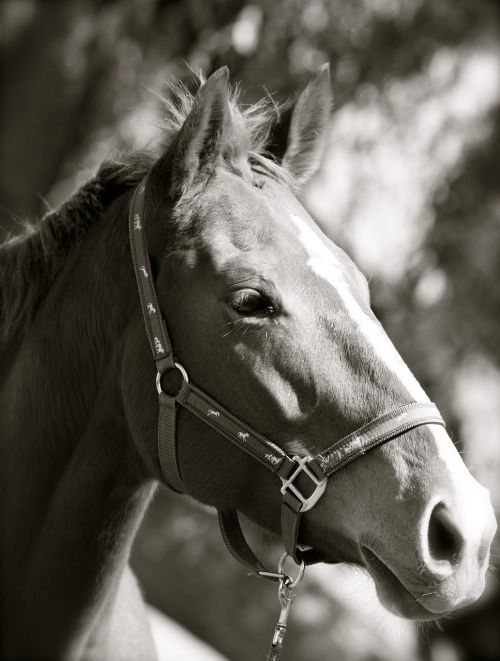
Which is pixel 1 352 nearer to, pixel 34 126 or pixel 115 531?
pixel 115 531

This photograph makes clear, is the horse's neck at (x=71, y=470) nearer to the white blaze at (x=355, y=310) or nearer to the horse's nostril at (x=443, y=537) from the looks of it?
the white blaze at (x=355, y=310)

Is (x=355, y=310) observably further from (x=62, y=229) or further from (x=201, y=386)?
(x=62, y=229)

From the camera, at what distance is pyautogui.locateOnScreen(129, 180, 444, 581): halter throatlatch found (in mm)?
2293

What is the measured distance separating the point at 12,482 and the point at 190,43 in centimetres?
727

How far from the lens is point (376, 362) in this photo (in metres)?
2.35

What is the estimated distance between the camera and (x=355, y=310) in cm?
244

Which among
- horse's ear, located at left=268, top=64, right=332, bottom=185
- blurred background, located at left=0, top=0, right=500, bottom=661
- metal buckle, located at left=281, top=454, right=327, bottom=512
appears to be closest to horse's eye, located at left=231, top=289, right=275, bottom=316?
metal buckle, located at left=281, top=454, right=327, bottom=512

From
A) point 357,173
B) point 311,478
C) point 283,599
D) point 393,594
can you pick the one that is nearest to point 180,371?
point 311,478

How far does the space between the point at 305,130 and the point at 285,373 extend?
4.77 ft

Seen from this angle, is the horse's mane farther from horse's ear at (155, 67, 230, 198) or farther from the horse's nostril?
the horse's nostril

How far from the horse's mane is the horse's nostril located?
1505 mm

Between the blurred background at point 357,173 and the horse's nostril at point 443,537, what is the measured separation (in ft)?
21.5

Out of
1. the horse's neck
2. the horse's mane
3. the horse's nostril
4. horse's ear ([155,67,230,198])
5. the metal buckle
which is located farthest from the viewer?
the horse's mane

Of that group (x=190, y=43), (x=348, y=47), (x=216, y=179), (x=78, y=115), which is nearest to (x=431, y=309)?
(x=348, y=47)
